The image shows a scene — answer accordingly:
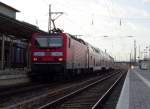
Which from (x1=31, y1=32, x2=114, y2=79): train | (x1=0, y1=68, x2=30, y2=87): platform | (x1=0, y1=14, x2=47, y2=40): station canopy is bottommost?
(x1=0, y1=68, x2=30, y2=87): platform

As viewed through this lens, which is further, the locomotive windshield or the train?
the locomotive windshield

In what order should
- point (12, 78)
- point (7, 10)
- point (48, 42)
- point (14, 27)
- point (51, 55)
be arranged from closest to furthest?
1. point (51, 55)
2. point (48, 42)
3. point (12, 78)
4. point (14, 27)
5. point (7, 10)

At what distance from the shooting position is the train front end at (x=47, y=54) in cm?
2761

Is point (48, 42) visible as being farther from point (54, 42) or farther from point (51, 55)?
point (51, 55)

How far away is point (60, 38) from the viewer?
92.7ft

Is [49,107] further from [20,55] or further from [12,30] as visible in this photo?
[20,55]

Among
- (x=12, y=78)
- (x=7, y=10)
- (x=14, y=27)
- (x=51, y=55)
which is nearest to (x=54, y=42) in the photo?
(x=51, y=55)

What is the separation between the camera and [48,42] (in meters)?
28.3

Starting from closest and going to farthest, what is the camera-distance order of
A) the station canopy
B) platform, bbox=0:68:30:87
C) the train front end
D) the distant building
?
the station canopy, platform, bbox=0:68:30:87, the train front end, the distant building

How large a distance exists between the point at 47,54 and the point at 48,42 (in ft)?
2.95

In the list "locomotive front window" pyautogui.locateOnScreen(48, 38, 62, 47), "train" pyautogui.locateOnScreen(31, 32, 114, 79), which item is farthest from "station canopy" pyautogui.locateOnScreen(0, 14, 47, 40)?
"locomotive front window" pyautogui.locateOnScreen(48, 38, 62, 47)

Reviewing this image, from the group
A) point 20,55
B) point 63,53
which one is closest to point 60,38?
point 63,53

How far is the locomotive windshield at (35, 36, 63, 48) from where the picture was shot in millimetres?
28281

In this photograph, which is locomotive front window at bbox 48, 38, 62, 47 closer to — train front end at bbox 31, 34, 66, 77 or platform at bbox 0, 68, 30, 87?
train front end at bbox 31, 34, 66, 77
